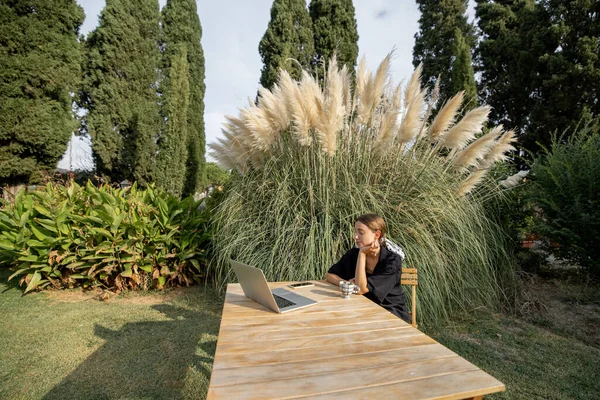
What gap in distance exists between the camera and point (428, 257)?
110 inches

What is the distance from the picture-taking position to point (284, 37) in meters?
10.1

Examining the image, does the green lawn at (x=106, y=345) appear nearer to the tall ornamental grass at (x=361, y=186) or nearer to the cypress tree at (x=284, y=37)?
the tall ornamental grass at (x=361, y=186)

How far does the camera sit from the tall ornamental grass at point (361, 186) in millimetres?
2863

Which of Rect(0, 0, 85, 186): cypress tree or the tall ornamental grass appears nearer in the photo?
the tall ornamental grass

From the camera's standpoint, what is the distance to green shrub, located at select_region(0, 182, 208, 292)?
142 inches

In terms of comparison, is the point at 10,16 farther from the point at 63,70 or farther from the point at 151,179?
the point at 151,179

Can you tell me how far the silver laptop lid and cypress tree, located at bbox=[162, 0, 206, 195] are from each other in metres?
11.3

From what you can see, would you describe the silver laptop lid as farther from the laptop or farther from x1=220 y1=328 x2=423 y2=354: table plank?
x1=220 y1=328 x2=423 y2=354: table plank

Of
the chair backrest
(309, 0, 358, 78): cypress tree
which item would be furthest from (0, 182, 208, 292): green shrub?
(309, 0, 358, 78): cypress tree

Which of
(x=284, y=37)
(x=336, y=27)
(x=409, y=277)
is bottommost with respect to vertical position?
(x=409, y=277)

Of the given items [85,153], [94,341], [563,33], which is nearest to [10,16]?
[85,153]

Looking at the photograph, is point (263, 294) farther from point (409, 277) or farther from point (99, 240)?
point (99, 240)

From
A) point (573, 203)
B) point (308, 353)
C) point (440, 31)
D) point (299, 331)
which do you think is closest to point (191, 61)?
point (440, 31)

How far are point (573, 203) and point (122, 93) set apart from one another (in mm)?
11790
